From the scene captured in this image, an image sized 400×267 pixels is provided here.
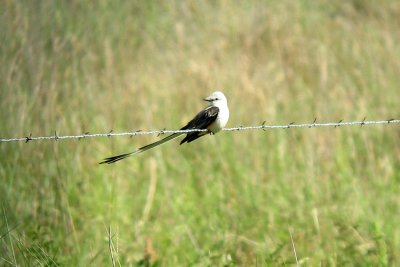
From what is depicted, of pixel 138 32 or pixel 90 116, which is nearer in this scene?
pixel 90 116

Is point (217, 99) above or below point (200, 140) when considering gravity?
above

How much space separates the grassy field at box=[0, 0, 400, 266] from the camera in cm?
516

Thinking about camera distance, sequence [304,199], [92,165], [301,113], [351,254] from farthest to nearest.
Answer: [301,113], [92,165], [304,199], [351,254]

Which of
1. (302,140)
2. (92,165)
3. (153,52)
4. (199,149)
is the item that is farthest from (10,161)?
(153,52)

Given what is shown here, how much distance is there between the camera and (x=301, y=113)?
7.21m

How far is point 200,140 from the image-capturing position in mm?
6973

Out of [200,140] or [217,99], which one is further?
[200,140]

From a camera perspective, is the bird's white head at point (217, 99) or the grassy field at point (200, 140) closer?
the bird's white head at point (217, 99)

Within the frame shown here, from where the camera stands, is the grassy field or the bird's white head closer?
the bird's white head

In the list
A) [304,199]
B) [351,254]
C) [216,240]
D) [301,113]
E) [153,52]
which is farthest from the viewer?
[153,52]

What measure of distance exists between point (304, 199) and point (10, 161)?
2.48 meters

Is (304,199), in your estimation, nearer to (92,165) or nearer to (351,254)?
(351,254)

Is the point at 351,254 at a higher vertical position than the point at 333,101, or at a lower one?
lower

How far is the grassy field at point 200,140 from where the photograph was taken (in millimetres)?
5164
